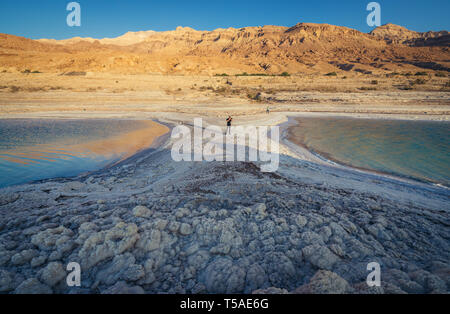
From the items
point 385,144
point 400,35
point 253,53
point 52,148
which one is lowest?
point 52,148

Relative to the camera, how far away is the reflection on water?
8.22 meters

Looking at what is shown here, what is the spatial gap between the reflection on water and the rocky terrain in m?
4.20

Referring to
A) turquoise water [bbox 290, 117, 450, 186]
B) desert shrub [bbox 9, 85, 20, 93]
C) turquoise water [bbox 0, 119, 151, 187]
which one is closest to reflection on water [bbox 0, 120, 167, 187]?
turquoise water [bbox 0, 119, 151, 187]

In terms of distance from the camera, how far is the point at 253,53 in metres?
82.1

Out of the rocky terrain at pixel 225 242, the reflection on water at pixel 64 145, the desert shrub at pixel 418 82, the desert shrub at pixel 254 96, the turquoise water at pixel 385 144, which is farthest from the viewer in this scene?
the desert shrub at pixel 418 82

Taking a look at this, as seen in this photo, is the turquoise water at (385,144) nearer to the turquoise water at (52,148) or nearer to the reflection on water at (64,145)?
the reflection on water at (64,145)

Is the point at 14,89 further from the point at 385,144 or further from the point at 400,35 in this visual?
the point at 400,35

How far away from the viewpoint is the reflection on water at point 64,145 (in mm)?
8219

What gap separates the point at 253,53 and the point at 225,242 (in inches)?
3497

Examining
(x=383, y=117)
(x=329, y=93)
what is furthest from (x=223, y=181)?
(x=329, y=93)

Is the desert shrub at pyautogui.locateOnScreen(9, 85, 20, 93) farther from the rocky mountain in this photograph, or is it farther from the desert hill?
the rocky mountain

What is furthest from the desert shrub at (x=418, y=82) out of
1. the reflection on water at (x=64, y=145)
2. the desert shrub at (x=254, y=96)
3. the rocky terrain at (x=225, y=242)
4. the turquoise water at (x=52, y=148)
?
the turquoise water at (x=52, y=148)

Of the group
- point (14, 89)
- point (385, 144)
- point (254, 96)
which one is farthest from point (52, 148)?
point (254, 96)
